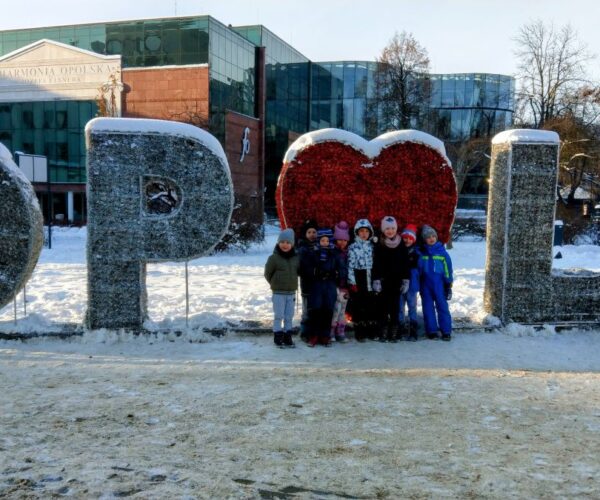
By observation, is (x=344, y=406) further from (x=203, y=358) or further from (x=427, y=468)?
(x=203, y=358)

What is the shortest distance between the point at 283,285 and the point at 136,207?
2.11 metres

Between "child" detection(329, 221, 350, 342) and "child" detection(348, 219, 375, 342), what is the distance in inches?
3.1

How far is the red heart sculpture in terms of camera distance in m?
7.79

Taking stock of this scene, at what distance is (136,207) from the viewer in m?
7.46

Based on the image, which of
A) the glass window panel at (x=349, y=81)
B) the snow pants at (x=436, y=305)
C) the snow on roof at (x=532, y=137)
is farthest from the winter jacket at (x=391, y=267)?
the glass window panel at (x=349, y=81)

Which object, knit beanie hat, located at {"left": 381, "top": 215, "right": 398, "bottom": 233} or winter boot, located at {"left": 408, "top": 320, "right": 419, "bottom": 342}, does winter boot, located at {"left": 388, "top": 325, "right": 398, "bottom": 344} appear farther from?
knit beanie hat, located at {"left": 381, "top": 215, "right": 398, "bottom": 233}

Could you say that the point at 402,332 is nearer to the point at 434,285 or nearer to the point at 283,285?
the point at 434,285

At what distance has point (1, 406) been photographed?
4957mm

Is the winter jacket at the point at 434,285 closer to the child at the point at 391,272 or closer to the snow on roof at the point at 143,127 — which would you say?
the child at the point at 391,272

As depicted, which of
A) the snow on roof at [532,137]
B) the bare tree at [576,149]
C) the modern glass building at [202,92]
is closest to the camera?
the snow on roof at [532,137]

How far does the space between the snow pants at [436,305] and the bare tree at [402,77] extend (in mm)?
18287

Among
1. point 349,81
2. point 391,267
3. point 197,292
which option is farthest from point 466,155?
point 349,81

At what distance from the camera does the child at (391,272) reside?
24.0ft

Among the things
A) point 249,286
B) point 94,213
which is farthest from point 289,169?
point 249,286
